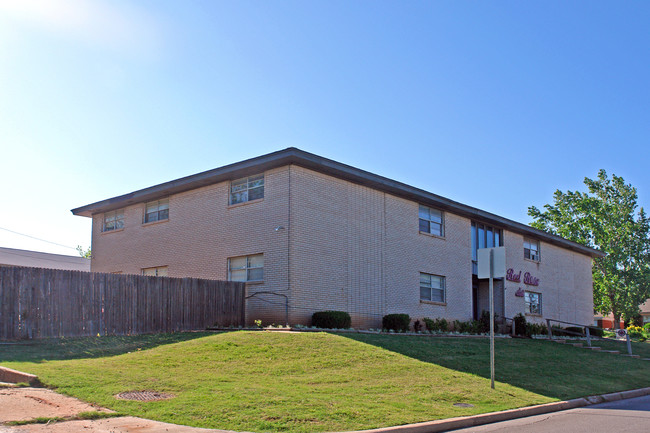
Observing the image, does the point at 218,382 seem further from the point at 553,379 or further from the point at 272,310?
the point at 272,310

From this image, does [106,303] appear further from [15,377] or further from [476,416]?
[476,416]

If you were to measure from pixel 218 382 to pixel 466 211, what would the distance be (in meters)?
19.4

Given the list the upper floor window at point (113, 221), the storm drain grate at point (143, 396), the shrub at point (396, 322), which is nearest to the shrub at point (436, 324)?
the shrub at point (396, 322)

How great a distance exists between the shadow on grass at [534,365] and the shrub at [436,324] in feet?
13.6

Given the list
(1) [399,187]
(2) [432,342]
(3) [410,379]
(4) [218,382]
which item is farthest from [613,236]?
(4) [218,382]

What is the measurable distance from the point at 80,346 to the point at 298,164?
9.02m

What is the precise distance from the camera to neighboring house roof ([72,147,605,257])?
826 inches

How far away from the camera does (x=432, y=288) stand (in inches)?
1045

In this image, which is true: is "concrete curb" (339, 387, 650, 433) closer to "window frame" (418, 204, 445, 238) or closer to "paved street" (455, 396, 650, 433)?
"paved street" (455, 396, 650, 433)

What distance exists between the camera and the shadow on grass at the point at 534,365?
14234 millimetres

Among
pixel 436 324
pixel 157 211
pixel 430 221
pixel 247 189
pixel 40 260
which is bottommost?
pixel 436 324

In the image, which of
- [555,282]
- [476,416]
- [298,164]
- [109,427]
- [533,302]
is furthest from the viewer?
[555,282]

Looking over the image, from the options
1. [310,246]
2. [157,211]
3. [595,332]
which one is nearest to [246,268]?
[310,246]

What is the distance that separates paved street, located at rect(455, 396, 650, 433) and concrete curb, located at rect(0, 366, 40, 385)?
22.8ft
